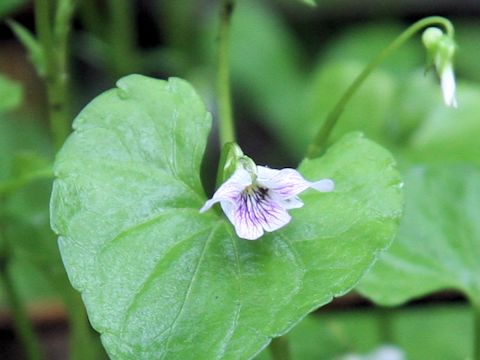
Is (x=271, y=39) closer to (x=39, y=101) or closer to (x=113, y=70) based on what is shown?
(x=39, y=101)

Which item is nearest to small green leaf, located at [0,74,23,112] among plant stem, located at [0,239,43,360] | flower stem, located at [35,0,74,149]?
flower stem, located at [35,0,74,149]

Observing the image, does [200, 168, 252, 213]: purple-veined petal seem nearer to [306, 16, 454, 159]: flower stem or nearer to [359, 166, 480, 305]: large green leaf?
[306, 16, 454, 159]: flower stem

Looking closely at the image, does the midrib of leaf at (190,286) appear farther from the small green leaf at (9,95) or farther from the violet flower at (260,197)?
the small green leaf at (9,95)

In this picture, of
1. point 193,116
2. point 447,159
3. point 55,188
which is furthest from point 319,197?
point 447,159

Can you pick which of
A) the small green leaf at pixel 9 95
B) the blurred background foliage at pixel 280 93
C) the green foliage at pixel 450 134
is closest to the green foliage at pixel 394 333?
the blurred background foliage at pixel 280 93

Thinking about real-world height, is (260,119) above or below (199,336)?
below

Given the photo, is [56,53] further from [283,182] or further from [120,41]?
[120,41]

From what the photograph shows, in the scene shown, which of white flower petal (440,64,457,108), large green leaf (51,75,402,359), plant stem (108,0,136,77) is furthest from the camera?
plant stem (108,0,136,77)
